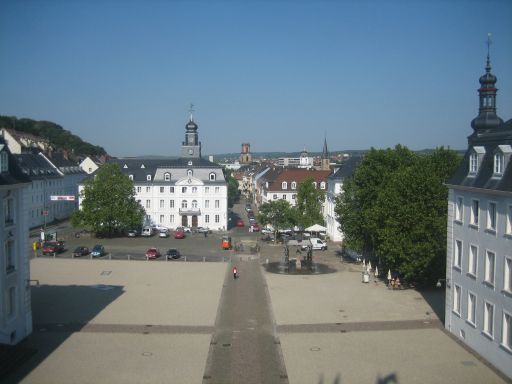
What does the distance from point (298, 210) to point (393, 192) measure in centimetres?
2639

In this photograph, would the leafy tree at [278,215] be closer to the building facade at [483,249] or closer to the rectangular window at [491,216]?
the building facade at [483,249]

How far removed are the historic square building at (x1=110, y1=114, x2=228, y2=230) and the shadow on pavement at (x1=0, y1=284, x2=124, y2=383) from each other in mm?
37262

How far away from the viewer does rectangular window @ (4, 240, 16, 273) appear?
2561 centimetres

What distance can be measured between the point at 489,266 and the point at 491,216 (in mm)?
2145

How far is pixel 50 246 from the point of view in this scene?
5447 cm

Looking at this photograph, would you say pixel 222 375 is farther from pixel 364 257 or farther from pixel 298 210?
pixel 298 210

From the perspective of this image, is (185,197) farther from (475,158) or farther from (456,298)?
(475,158)

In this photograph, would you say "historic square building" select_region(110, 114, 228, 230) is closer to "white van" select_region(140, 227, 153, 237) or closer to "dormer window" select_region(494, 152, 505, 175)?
"white van" select_region(140, 227, 153, 237)

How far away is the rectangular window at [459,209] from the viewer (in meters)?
27.2

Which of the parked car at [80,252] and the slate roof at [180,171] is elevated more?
the slate roof at [180,171]

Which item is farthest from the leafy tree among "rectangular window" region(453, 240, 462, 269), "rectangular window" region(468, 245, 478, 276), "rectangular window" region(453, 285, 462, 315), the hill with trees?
the hill with trees

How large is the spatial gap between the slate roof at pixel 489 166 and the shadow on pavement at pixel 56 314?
20.4 metres

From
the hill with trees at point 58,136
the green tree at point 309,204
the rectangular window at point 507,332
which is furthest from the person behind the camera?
the hill with trees at point 58,136

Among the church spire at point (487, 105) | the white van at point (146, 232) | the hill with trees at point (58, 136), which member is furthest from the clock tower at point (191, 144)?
the hill with trees at point (58, 136)
